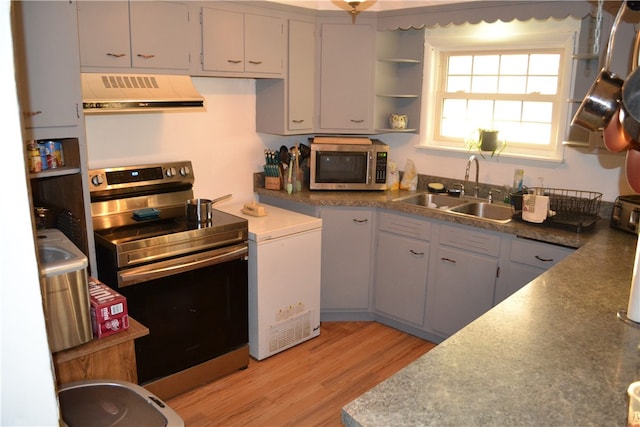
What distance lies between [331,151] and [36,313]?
3.25 m

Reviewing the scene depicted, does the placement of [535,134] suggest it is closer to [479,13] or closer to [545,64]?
[545,64]

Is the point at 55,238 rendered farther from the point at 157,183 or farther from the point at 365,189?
the point at 365,189

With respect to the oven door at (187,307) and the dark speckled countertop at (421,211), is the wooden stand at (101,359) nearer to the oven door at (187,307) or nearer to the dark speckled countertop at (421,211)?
the oven door at (187,307)

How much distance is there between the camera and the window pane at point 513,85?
3631mm

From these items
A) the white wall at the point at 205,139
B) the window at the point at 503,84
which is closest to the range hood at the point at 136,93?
the white wall at the point at 205,139

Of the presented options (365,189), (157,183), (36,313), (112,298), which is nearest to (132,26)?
(157,183)

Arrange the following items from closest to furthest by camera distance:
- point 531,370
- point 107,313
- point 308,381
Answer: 1. point 531,370
2. point 107,313
3. point 308,381

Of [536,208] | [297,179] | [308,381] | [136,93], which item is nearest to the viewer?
[136,93]

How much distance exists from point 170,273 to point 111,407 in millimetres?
1217

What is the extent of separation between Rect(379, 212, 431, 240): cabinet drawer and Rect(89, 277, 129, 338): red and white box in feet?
6.47

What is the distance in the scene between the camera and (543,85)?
3.54 m

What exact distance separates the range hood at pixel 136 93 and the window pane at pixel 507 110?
6.96 feet

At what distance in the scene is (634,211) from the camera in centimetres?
278

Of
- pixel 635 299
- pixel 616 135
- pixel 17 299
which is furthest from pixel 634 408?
pixel 17 299
